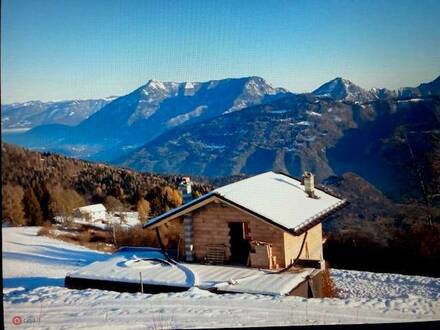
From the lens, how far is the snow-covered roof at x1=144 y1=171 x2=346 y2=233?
21.4 ft

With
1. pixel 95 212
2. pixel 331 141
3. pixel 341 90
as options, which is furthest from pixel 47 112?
pixel 95 212

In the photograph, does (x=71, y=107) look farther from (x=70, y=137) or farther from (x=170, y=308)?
(x=170, y=308)

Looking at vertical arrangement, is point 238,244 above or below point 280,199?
below

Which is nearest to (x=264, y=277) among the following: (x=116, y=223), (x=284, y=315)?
(x=284, y=315)

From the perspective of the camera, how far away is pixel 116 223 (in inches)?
481

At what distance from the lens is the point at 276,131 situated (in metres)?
10.6

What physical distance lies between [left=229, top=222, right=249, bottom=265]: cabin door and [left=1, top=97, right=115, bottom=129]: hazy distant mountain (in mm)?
2751

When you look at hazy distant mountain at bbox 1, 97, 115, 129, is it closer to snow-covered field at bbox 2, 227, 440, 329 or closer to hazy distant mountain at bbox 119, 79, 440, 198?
snow-covered field at bbox 2, 227, 440, 329

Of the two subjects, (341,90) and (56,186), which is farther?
(341,90)

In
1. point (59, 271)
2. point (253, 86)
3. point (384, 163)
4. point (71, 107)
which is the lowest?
point (59, 271)

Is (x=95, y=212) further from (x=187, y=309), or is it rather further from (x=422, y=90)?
(x=422, y=90)

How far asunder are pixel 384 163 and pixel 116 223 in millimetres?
6749

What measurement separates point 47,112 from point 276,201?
12.5 ft

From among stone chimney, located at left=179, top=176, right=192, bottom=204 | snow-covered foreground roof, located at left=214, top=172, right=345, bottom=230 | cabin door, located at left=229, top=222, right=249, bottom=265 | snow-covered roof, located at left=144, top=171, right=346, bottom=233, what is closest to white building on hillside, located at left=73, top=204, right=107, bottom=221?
stone chimney, located at left=179, top=176, right=192, bottom=204
